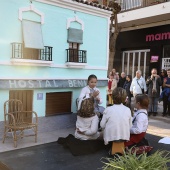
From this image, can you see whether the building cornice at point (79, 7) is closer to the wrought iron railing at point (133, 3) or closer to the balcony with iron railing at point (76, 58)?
the balcony with iron railing at point (76, 58)

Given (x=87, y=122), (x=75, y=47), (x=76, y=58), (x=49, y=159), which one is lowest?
(x=49, y=159)

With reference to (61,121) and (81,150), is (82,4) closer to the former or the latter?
(61,121)

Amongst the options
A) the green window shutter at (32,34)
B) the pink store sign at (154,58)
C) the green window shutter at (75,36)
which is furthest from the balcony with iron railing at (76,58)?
the pink store sign at (154,58)

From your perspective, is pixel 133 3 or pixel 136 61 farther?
pixel 136 61

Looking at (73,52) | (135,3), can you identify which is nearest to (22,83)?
(73,52)

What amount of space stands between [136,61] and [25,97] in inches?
448

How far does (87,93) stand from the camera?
681 cm

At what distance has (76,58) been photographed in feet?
25.6

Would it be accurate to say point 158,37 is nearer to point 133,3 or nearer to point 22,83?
point 133,3

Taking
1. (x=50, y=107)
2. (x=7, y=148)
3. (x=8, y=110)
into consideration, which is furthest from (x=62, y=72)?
(x=7, y=148)

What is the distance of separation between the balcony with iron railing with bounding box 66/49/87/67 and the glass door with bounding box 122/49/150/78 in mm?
9080

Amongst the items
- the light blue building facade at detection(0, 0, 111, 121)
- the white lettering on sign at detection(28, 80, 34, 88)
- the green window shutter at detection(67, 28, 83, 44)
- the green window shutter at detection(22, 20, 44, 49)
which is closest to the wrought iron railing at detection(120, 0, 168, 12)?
the light blue building facade at detection(0, 0, 111, 121)

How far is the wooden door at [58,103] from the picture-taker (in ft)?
24.2

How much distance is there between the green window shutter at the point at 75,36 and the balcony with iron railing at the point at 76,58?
285 millimetres
